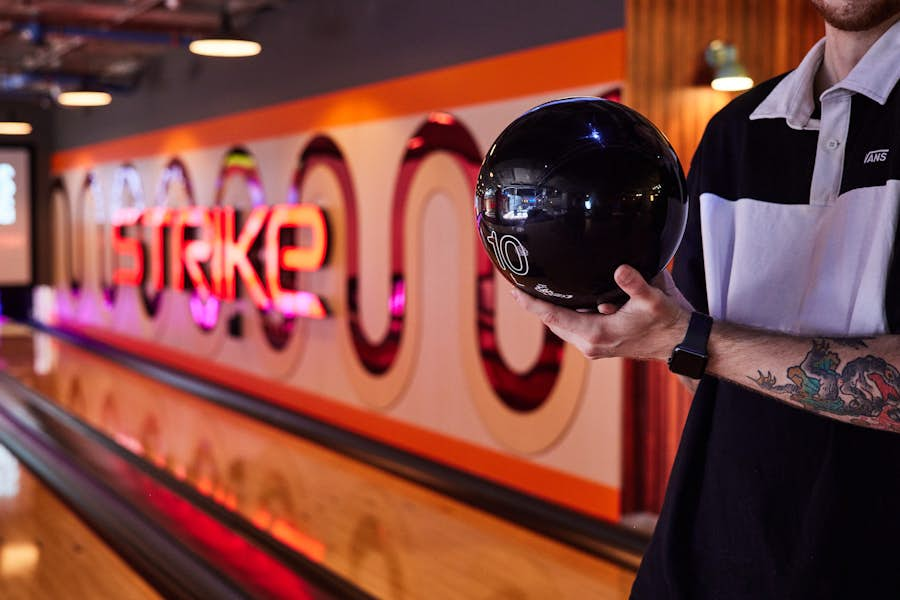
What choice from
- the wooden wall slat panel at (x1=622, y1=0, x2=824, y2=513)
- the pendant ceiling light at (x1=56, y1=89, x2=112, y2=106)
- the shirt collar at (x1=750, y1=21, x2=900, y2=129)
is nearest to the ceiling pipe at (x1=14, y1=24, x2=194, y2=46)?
the pendant ceiling light at (x1=56, y1=89, x2=112, y2=106)

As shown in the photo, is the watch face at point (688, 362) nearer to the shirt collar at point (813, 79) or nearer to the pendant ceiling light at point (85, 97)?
the shirt collar at point (813, 79)

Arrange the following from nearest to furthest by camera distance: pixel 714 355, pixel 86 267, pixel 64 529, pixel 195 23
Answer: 1. pixel 714 355
2. pixel 64 529
3. pixel 195 23
4. pixel 86 267

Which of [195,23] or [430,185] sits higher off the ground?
[195,23]

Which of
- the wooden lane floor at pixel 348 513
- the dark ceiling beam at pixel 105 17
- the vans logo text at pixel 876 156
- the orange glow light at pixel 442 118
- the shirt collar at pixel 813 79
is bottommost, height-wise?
the wooden lane floor at pixel 348 513

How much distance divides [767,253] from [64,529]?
12.6ft

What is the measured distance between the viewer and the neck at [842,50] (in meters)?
1.15

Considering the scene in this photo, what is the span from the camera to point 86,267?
11.6 meters

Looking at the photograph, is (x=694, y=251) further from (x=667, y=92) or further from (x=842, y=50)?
(x=667, y=92)

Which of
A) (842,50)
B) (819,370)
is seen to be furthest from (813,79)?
(819,370)

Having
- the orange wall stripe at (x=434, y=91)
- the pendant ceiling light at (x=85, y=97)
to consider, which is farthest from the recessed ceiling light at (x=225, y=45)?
the pendant ceiling light at (x=85, y=97)

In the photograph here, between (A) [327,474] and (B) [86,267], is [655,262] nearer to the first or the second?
(A) [327,474]

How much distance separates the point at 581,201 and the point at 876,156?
0.33m

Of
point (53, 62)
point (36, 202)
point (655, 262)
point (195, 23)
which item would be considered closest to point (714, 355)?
point (655, 262)

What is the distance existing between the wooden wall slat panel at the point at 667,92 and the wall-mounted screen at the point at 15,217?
33.9 feet
